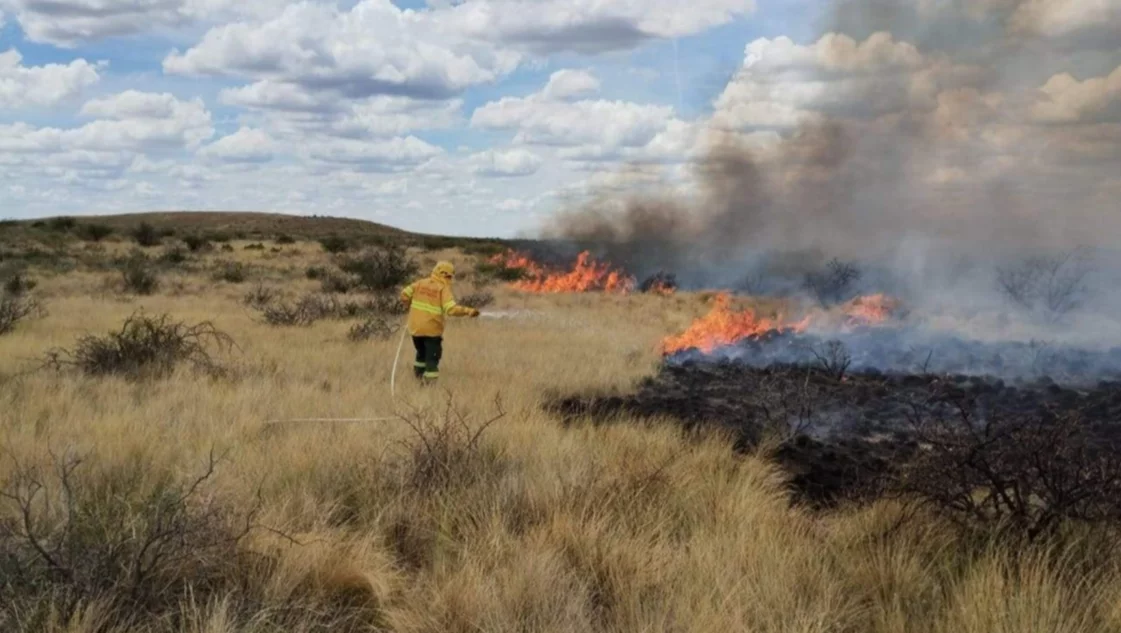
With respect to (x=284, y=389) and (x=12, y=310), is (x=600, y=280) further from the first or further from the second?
(x=284, y=389)

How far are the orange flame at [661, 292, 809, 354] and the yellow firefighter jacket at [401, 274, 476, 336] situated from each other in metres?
5.45

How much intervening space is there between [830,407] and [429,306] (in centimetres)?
525

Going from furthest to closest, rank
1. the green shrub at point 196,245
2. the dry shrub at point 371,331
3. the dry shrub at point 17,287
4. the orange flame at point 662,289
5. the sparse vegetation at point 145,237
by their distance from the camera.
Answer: the sparse vegetation at point 145,237, the green shrub at point 196,245, the orange flame at point 662,289, the dry shrub at point 17,287, the dry shrub at point 371,331

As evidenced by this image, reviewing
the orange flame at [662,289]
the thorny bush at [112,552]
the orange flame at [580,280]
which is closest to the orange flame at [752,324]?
the orange flame at [662,289]

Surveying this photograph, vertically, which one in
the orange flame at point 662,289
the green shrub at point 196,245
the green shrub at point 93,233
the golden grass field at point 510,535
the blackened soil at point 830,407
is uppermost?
the green shrub at point 93,233

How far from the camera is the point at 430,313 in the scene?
11.0 m

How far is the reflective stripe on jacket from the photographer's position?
10922mm

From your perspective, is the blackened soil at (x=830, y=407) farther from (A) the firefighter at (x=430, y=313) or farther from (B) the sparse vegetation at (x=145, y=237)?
(B) the sparse vegetation at (x=145, y=237)

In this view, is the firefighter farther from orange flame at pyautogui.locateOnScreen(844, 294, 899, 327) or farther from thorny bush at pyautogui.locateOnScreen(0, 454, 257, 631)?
orange flame at pyautogui.locateOnScreen(844, 294, 899, 327)

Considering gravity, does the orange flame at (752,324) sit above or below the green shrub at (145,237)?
below

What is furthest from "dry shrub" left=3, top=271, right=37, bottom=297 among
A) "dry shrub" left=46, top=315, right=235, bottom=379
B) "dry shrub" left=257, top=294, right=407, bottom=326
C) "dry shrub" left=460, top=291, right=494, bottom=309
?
"dry shrub" left=46, top=315, right=235, bottom=379

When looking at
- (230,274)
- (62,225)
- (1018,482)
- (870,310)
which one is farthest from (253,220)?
(1018,482)

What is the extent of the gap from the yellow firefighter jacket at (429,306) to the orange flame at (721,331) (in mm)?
5452

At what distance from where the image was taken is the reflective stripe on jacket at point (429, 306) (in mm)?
10922
